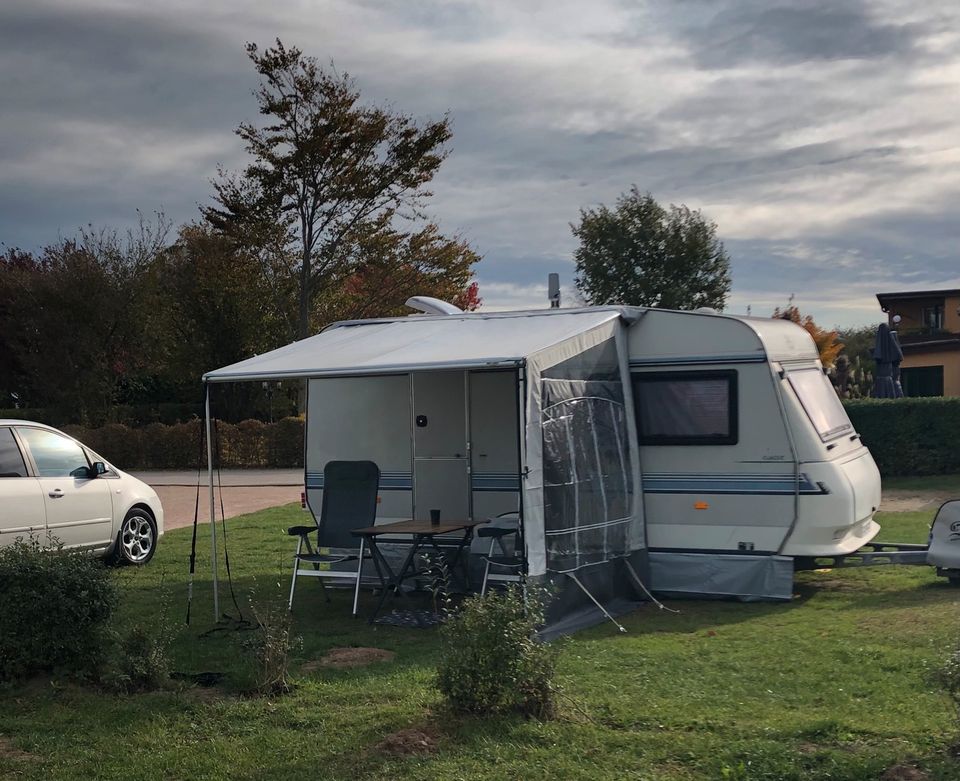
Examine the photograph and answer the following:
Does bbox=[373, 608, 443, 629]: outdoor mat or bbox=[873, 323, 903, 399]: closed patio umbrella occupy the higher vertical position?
bbox=[873, 323, 903, 399]: closed patio umbrella

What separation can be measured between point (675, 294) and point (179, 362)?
49.7 feet

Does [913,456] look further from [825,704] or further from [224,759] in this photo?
[224,759]

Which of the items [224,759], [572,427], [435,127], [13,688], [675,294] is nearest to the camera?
[224,759]

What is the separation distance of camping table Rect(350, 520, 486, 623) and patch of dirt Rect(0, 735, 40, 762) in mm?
3128

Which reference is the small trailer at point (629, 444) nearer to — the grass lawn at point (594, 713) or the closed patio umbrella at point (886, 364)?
the grass lawn at point (594, 713)

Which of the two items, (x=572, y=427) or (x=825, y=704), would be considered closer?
(x=825, y=704)

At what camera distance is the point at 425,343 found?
27.7 ft

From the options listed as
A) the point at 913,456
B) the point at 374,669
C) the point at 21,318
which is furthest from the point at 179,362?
the point at 374,669

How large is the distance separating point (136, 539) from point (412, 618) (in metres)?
4.40

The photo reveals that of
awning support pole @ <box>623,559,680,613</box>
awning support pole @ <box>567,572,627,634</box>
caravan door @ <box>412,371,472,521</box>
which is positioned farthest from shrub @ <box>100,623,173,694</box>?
awning support pole @ <box>623,559,680,613</box>

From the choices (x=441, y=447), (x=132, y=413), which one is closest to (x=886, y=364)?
(x=441, y=447)

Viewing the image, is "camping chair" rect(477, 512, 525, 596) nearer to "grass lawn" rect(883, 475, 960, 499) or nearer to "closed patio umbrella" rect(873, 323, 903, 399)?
"grass lawn" rect(883, 475, 960, 499)

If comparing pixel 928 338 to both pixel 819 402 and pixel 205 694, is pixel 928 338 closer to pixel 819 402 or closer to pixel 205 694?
pixel 819 402

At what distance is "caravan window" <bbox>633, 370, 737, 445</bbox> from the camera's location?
864 centimetres
